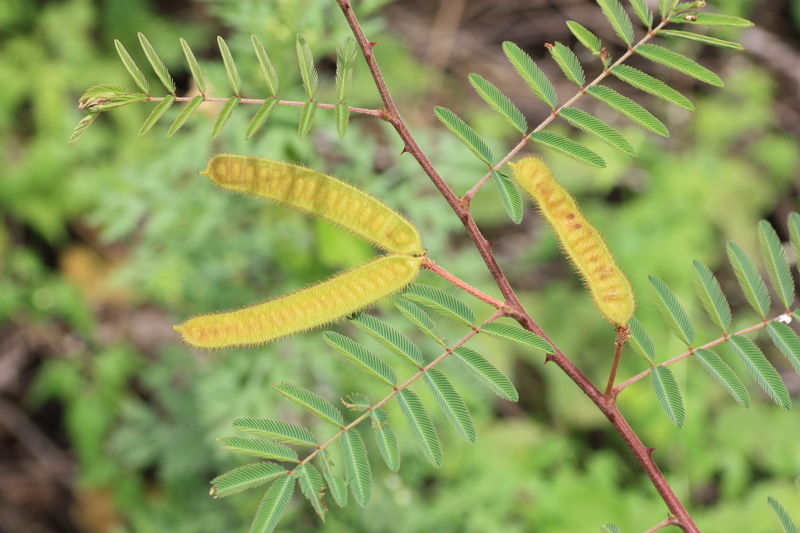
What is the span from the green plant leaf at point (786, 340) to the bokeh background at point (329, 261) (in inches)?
71.4

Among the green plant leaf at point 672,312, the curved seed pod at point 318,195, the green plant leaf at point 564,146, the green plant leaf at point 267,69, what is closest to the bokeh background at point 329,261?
the green plant leaf at point 267,69

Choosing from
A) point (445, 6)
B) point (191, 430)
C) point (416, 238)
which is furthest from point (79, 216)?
point (416, 238)

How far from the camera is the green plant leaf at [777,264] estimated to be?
169 centimetres

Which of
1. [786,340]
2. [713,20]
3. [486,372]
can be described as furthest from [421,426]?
[713,20]

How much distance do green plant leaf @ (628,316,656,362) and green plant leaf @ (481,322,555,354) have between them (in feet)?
0.93

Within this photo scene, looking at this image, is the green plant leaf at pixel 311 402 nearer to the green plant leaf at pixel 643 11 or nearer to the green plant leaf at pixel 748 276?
the green plant leaf at pixel 748 276

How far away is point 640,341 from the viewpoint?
1.63 meters

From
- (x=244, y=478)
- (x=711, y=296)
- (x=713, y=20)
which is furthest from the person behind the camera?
(x=711, y=296)

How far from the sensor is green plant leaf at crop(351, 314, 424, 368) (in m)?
1.56

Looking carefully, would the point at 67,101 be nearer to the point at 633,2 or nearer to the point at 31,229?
the point at 31,229

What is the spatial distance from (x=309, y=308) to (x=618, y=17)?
0.99 meters

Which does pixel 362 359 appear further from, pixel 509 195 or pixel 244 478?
pixel 509 195

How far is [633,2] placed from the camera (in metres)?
1.58

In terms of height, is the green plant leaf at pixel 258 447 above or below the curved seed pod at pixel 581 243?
below
